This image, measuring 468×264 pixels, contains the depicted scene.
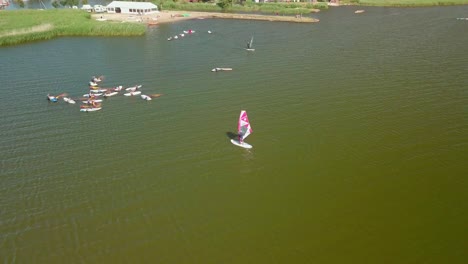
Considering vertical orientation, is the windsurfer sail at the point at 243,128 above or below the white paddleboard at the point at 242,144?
above

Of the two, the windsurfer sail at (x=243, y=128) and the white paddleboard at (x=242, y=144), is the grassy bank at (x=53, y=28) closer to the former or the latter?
the white paddleboard at (x=242, y=144)

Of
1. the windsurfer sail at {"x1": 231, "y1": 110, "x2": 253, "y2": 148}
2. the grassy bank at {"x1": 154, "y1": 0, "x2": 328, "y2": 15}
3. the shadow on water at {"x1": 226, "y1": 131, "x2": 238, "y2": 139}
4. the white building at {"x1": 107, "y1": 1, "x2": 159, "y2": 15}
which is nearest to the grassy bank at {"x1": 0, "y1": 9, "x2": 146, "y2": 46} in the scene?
the white building at {"x1": 107, "y1": 1, "x2": 159, "y2": 15}

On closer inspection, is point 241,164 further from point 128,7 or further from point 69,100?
point 128,7

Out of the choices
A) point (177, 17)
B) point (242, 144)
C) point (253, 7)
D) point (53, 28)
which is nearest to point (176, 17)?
point (177, 17)

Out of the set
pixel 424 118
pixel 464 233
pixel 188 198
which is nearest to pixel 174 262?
pixel 188 198

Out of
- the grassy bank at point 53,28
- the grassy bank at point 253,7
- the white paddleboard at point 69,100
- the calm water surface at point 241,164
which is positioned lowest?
the calm water surface at point 241,164

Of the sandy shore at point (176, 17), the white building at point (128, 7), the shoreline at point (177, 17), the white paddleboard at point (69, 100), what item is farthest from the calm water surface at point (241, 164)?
the white building at point (128, 7)
